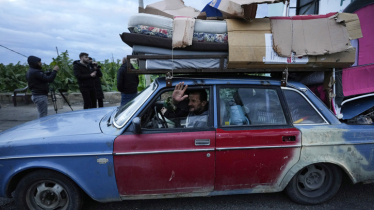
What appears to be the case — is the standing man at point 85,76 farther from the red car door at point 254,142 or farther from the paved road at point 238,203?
the red car door at point 254,142

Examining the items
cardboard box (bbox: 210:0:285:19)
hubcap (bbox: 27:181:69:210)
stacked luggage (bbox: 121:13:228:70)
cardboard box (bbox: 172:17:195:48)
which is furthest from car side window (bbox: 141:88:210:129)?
hubcap (bbox: 27:181:69:210)

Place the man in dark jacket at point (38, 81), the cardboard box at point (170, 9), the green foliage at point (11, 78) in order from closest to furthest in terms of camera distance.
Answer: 1. the cardboard box at point (170, 9)
2. the man in dark jacket at point (38, 81)
3. the green foliage at point (11, 78)

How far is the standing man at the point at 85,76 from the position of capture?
5926 millimetres

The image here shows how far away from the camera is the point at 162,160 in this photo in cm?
244

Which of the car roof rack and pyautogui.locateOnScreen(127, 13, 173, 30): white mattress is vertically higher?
pyautogui.locateOnScreen(127, 13, 173, 30): white mattress

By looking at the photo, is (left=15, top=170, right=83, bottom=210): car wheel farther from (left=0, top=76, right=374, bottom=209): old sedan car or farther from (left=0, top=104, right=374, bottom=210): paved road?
(left=0, top=104, right=374, bottom=210): paved road

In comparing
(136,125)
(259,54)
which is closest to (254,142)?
(259,54)

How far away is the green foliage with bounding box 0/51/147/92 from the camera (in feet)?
32.9

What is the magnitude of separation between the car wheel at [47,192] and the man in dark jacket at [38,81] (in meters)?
3.32

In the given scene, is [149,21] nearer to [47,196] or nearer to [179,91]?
[179,91]

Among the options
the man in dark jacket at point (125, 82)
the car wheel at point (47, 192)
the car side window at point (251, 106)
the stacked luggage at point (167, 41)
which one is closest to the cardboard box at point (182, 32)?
the stacked luggage at point (167, 41)

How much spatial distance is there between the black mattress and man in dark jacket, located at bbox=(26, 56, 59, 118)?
348 centimetres

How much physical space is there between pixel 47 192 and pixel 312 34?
3.56 m

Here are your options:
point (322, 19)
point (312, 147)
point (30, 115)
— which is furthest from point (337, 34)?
point (30, 115)
